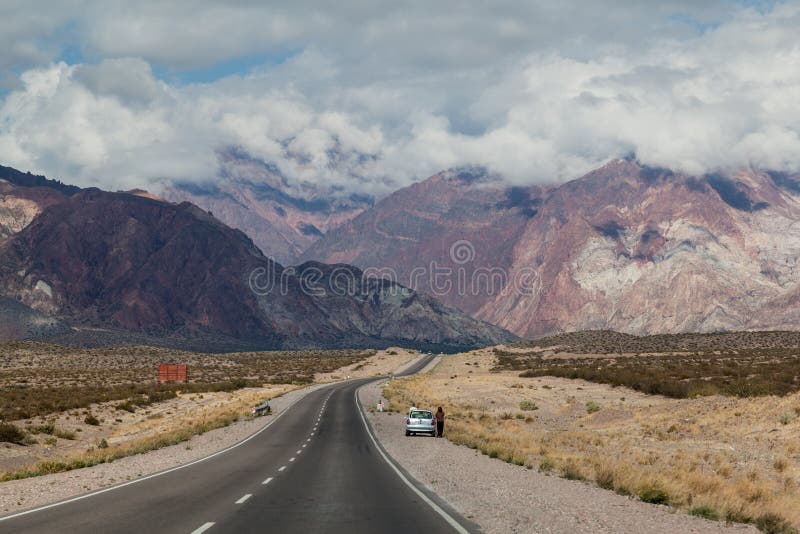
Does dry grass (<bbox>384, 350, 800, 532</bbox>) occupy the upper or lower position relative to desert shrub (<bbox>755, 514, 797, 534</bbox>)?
lower

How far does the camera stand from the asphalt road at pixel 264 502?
14.3 meters

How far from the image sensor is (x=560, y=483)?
68.9 ft

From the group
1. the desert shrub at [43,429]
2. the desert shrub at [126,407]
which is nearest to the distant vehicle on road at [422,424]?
the desert shrub at [43,429]

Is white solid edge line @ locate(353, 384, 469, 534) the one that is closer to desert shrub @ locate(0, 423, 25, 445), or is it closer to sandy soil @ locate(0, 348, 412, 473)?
sandy soil @ locate(0, 348, 412, 473)

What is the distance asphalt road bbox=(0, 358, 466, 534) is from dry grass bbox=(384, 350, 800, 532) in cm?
512

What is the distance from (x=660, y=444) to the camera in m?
31.8

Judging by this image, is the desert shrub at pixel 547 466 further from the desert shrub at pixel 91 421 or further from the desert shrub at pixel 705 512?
the desert shrub at pixel 91 421

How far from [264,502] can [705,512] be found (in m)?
9.07

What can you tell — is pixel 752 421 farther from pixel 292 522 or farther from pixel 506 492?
pixel 292 522

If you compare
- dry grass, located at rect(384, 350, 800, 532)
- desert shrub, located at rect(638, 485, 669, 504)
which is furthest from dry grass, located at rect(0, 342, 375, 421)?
desert shrub, located at rect(638, 485, 669, 504)

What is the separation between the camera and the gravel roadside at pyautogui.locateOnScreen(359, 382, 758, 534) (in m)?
14.5

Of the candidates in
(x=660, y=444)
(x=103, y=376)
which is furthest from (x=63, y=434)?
(x=103, y=376)

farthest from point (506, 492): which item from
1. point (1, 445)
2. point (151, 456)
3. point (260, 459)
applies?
point (1, 445)

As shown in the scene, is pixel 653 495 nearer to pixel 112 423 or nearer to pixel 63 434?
pixel 63 434
